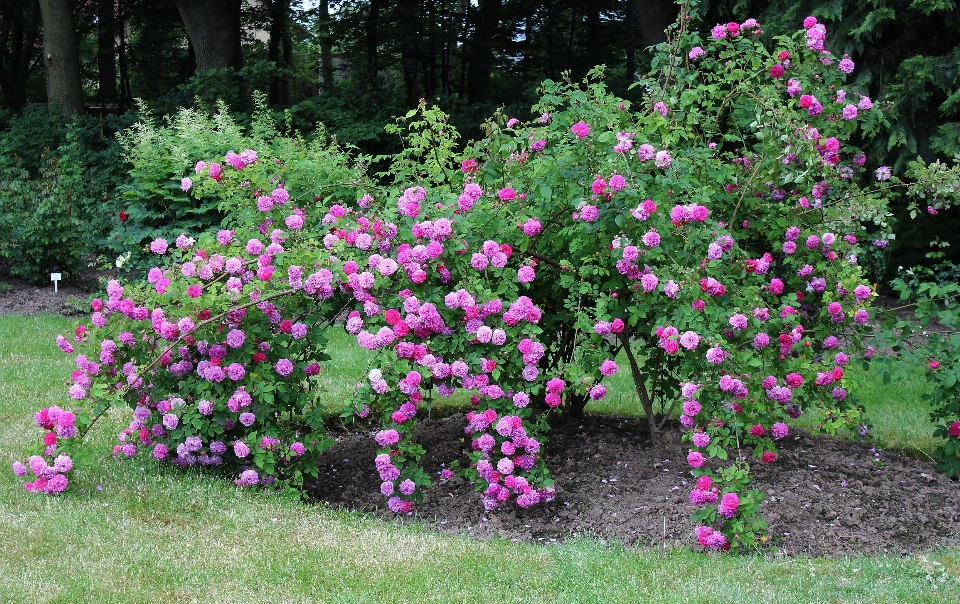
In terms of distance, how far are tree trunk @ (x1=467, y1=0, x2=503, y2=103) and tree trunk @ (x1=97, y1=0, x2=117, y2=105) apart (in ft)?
30.2

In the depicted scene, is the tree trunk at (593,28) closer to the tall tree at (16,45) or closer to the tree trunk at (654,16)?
the tree trunk at (654,16)

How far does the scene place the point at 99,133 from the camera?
1365cm

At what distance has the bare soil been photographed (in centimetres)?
405

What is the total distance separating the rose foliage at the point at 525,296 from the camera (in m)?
3.99

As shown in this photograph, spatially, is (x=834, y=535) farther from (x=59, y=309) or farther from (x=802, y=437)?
(x=59, y=309)

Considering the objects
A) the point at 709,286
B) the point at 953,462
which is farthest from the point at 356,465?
the point at 953,462

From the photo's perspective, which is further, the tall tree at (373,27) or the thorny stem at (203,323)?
the tall tree at (373,27)

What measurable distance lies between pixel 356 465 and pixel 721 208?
2455mm

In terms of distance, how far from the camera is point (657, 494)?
173 inches

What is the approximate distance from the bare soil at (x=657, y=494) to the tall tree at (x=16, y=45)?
1703 cm

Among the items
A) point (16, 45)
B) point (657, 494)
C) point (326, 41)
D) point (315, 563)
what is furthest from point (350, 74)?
point (315, 563)

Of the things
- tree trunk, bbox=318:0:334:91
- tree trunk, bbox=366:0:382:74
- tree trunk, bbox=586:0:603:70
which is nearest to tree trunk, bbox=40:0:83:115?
tree trunk, bbox=318:0:334:91

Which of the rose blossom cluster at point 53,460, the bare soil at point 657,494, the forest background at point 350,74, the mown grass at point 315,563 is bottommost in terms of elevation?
the bare soil at point 657,494

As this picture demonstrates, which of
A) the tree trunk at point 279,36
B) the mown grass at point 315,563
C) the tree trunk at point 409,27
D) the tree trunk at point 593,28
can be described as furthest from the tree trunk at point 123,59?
the mown grass at point 315,563
